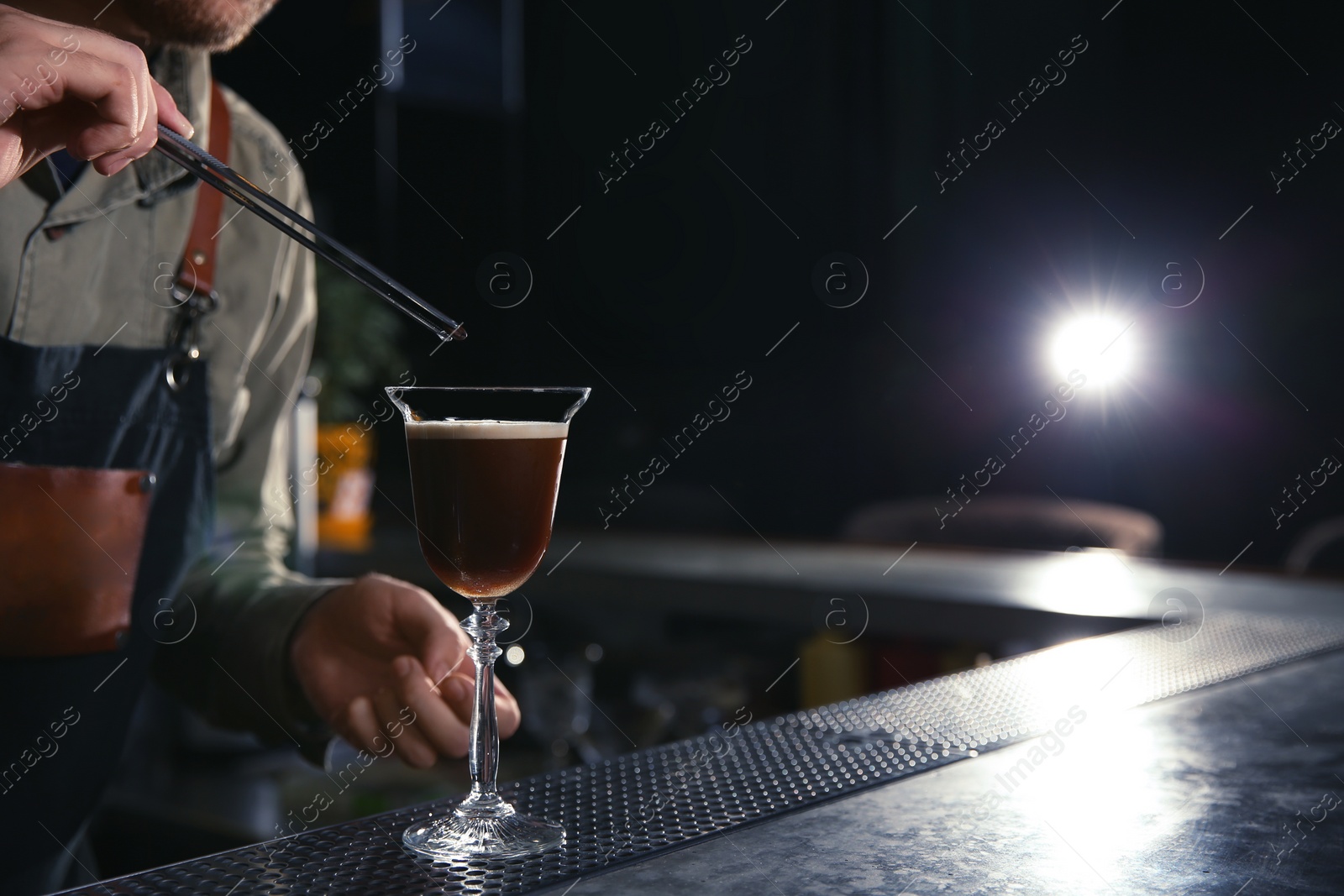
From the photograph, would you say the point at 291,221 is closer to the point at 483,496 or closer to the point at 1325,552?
A: the point at 483,496

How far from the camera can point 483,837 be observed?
805mm

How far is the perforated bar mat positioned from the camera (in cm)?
76

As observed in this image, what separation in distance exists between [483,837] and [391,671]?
311mm

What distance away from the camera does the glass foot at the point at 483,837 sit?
79 centimetres

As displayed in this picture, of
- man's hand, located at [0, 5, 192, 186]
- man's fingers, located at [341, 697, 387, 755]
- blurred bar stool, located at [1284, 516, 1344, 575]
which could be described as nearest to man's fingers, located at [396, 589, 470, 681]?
man's fingers, located at [341, 697, 387, 755]

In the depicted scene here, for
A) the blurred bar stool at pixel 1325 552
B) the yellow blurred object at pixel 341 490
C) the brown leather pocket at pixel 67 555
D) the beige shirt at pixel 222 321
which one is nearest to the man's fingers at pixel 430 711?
the beige shirt at pixel 222 321

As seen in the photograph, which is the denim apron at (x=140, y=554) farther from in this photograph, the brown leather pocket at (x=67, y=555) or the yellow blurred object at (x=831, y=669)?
the yellow blurred object at (x=831, y=669)

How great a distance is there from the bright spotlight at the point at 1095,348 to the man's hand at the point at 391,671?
147 inches

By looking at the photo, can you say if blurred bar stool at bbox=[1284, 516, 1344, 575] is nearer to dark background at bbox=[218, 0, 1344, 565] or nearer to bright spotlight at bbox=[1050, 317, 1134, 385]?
dark background at bbox=[218, 0, 1344, 565]

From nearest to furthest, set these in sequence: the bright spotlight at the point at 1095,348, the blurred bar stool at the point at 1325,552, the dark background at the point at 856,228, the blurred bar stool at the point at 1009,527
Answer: the blurred bar stool at the point at 1325,552 → the blurred bar stool at the point at 1009,527 → the dark background at the point at 856,228 → the bright spotlight at the point at 1095,348

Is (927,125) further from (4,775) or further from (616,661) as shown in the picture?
(4,775)

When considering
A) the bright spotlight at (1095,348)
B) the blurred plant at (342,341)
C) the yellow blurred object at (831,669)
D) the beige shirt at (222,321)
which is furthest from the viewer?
the bright spotlight at (1095,348)

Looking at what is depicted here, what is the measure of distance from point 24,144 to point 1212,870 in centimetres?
98

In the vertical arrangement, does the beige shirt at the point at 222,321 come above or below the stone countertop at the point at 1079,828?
above
